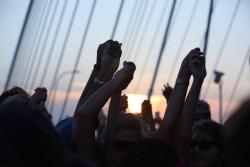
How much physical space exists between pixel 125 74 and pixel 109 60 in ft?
1.32

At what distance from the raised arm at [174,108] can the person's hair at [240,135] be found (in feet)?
8.46

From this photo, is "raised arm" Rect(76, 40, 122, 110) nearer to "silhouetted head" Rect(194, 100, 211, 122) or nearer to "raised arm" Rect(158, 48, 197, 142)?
"raised arm" Rect(158, 48, 197, 142)

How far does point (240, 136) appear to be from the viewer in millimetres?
1479

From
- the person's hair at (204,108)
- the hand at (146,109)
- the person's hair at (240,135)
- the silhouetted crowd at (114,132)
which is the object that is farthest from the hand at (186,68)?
the person's hair at (240,135)

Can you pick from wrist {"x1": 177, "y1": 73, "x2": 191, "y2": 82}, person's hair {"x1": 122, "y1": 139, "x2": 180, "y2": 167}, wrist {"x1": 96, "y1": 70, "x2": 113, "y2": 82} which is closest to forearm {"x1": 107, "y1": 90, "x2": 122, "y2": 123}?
wrist {"x1": 96, "y1": 70, "x2": 113, "y2": 82}

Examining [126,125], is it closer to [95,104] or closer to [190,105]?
[95,104]

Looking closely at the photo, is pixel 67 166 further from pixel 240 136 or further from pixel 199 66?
pixel 199 66

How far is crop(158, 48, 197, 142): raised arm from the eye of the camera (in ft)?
13.7

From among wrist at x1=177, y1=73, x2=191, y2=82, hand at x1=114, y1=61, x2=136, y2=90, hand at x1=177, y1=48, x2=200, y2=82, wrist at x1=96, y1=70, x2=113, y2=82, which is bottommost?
wrist at x1=96, y1=70, x2=113, y2=82

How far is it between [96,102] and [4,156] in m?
2.33

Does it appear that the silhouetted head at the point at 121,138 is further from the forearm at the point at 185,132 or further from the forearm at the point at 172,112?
the forearm at the point at 185,132

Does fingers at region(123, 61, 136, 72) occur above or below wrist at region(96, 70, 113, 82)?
above

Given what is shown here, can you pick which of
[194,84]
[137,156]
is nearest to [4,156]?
[137,156]

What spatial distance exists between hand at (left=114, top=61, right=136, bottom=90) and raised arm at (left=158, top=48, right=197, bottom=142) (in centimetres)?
34
